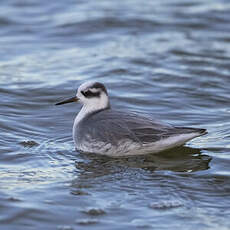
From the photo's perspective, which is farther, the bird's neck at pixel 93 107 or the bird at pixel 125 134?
the bird's neck at pixel 93 107

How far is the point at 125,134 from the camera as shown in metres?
7.98

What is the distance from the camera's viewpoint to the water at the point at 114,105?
6383 millimetres

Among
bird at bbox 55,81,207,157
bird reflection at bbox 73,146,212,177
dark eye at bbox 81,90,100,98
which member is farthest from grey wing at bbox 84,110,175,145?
dark eye at bbox 81,90,100,98

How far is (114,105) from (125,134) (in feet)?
8.68

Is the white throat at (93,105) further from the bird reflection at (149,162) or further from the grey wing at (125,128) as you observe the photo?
the bird reflection at (149,162)

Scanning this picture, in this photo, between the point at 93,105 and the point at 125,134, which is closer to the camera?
the point at 125,134

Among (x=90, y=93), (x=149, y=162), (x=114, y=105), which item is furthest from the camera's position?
(x=114, y=105)

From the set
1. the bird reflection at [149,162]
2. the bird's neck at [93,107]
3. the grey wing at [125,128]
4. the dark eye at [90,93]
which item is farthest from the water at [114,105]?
the dark eye at [90,93]

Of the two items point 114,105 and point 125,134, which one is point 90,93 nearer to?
point 125,134

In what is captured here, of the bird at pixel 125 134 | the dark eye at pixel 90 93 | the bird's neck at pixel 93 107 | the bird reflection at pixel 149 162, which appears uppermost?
the dark eye at pixel 90 93

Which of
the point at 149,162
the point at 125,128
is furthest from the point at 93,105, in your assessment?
the point at 149,162

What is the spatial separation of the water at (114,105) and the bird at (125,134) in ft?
0.48

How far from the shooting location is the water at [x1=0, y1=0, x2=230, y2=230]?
638cm

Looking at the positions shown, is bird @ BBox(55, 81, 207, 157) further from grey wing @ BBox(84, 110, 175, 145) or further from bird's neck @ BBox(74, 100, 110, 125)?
bird's neck @ BBox(74, 100, 110, 125)
